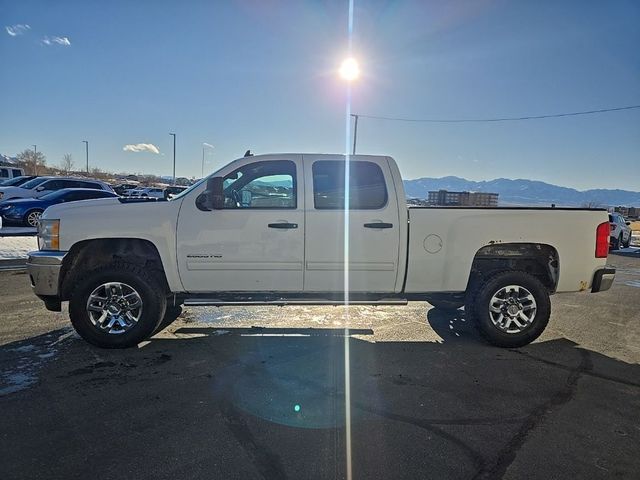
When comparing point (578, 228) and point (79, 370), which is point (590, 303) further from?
point (79, 370)

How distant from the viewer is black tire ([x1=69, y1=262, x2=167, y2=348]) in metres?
4.70

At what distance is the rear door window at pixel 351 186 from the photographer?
4996 millimetres

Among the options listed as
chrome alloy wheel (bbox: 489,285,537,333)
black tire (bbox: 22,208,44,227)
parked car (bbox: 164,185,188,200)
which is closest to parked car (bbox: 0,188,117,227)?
black tire (bbox: 22,208,44,227)

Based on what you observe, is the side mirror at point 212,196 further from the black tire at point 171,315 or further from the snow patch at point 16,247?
the snow patch at point 16,247

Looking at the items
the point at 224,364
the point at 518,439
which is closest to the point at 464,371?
the point at 518,439

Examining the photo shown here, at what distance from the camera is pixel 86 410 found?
3.43 meters

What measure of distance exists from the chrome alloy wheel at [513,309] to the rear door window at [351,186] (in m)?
1.79

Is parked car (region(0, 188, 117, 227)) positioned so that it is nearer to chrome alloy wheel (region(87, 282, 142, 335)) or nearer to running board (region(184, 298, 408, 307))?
chrome alloy wheel (region(87, 282, 142, 335))

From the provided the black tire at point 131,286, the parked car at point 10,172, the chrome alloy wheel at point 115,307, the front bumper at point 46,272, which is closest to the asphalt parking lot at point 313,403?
the black tire at point 131,286

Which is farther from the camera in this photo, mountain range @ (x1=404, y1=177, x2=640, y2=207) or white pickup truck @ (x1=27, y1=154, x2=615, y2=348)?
mountain range @ (x1=404, y1=177, x2=640, y2=207)

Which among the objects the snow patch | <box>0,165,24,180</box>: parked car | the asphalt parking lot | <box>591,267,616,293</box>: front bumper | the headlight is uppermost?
<box>0,165,24,180</box>: parked car

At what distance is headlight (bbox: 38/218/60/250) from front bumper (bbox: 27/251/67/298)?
0.35 ft

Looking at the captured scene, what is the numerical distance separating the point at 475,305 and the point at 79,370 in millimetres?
4242

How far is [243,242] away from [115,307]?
1.56 m
